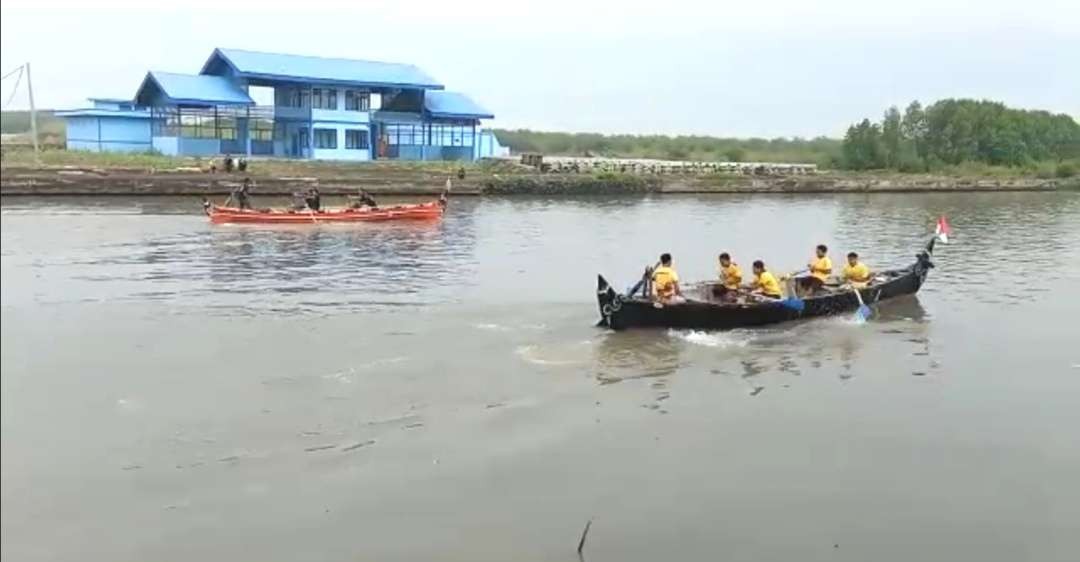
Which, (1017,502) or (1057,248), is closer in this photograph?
(1017,502)

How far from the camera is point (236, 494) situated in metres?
11.2

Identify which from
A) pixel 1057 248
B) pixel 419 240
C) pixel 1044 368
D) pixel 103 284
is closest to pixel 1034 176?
pixel 1057 248

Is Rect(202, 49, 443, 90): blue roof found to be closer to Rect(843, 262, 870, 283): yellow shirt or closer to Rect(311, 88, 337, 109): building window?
Rect(311, 88, 337, 109): building window

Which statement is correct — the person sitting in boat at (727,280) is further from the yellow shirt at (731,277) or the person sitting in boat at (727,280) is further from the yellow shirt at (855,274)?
the yellow shirt at (855,274)

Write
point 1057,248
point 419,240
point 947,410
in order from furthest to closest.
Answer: point 1057,248 < point 419,240 < point 947,410

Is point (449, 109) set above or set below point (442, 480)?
above

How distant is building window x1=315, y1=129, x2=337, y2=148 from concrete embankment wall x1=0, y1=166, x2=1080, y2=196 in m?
6.12

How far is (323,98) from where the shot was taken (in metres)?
56.8

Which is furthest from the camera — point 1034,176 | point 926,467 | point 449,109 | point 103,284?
point 1034,176

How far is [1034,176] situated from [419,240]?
58.8 metres

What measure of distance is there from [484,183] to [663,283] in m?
36.7

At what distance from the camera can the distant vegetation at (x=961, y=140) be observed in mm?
79812

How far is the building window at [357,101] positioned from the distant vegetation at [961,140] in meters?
38.6

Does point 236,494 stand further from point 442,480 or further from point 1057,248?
point 1057,248
